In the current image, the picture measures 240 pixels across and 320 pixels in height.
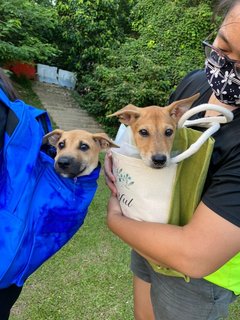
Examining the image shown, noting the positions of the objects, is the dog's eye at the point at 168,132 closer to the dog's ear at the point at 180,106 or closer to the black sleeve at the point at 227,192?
the dog's ear at the point at 180,106

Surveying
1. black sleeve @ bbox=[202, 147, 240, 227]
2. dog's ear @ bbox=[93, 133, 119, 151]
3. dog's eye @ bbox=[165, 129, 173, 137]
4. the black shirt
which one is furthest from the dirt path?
black sleeve @ bbox=[202, 147, 240, 227]

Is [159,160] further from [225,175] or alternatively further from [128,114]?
[128,114]

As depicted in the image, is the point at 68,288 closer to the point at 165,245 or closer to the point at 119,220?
the point at 119,220

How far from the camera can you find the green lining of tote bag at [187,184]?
1600 millimetres

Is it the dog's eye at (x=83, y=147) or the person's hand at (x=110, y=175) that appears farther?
the dog's eye at (x=83, y=147)

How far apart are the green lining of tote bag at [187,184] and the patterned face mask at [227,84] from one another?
0.27m

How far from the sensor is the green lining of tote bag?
160cm

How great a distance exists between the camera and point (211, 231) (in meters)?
1.44

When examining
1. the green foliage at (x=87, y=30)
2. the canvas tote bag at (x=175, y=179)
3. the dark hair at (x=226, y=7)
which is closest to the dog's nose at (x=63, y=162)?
the canvas tote bag at (x=175, y=179)

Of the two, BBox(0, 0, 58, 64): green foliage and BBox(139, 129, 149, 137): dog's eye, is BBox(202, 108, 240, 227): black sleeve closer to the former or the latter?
BBox(139, 129, 149, 137): dog's eye

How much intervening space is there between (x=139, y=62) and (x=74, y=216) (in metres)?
8.57

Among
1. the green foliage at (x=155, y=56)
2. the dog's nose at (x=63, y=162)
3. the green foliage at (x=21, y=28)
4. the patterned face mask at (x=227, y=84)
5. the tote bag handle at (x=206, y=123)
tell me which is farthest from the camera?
the green foliage at (x=155, y=56)

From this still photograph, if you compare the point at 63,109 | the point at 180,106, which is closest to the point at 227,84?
the point at 180,106

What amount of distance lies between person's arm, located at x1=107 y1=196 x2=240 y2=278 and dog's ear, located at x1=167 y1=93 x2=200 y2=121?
779 mm
